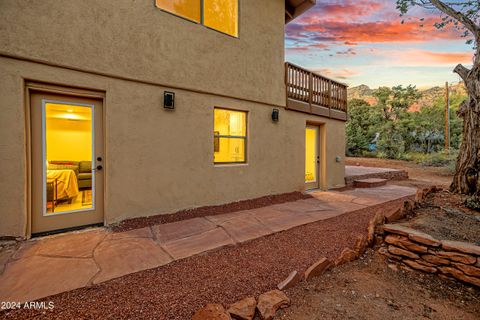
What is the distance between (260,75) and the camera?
225 inches

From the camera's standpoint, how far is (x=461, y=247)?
7.46ft

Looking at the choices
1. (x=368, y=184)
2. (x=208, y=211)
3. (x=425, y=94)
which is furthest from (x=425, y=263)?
(x=425, y=94)

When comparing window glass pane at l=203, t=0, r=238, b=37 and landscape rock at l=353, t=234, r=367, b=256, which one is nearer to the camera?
landscape rock at l=353, t=234, r=367, b=256

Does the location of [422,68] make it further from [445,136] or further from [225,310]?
[225,310]

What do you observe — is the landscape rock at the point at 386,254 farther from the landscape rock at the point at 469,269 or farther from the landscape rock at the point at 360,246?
the landscape rock at the point at 469,269

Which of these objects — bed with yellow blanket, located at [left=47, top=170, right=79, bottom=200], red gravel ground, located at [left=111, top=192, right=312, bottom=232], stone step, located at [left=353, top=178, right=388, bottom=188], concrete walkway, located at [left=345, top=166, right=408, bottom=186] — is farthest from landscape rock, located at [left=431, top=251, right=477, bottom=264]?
concrete walkway, located at [left=345, top=166, right=408, bottom=186]

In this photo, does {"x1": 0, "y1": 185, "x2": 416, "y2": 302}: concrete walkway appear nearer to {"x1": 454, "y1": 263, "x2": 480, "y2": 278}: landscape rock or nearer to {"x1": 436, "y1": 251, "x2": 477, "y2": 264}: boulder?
{"x1": 436, "y1": 251, "x2": 477, "y2": 264}: boulder

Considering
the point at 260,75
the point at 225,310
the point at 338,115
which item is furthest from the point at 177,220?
the point at 338,115

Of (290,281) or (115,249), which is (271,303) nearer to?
(290,281)

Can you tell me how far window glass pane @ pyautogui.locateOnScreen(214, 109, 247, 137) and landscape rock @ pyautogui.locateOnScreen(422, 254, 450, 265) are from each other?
4142mm

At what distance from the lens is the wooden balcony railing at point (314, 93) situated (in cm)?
653

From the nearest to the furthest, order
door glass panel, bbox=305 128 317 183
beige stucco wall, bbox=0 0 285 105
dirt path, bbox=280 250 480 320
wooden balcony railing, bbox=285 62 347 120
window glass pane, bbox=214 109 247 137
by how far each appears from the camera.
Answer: dirt path, bbox=280 250 480 320
beige stucco wall, bbox=0 0 285 105
window glass pane, bbox=214 109 247 137
wooden balcony railing, bbox=285 62 347 120
door glass panel, bbox=305 128 317 183

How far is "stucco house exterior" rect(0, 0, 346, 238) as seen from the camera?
120 inches

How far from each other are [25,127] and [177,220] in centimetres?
271
